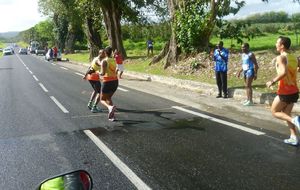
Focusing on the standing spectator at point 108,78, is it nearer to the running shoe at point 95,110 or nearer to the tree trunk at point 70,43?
the running shoe at point 95,110

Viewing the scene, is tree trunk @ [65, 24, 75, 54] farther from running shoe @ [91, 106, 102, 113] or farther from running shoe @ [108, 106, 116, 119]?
running shoe @ [108, 106, 116, 119]

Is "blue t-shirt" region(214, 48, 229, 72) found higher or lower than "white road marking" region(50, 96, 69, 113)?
higher

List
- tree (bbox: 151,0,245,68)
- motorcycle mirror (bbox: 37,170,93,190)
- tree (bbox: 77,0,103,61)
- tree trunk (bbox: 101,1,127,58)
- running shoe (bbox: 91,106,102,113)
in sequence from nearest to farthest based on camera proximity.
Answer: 1. motorcycle mirror (bbox: 37,170,93,190)
2. running shoe (bbox: 91,106,102,113)
3. tree (bbox: 151,0,245,68)
4. tree trunk (bbox: 101,1,127,58)
5. tree (bbox: 77,0,103,61)

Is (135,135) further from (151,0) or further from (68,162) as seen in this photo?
(151,0)

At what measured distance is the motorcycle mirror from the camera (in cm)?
229

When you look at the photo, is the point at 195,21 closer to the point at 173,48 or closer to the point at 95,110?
the point at 173,48

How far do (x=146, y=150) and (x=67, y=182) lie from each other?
15.5 ft

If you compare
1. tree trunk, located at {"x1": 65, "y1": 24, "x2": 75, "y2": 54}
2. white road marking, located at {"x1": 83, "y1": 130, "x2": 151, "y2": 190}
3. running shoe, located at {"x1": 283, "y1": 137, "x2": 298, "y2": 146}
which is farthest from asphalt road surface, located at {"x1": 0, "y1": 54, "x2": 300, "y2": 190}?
tree trunk, located at {"x1": 65, "y1": 24, "x2": 75, "y2": 54}

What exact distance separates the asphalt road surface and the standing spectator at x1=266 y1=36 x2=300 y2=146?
500mm

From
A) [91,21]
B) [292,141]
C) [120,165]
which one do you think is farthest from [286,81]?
[91,21]

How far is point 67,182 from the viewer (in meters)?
2.34

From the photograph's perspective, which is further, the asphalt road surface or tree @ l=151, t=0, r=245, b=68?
tree @ l=151, t=0, r=245, b=68

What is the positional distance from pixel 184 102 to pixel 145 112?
1910 mm

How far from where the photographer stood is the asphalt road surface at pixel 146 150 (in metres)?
5.55
